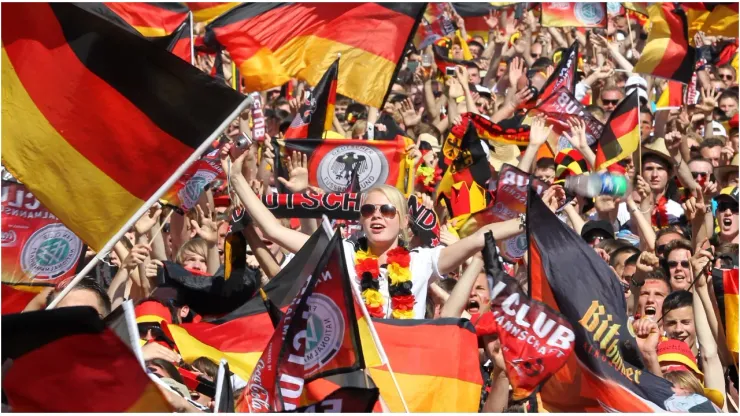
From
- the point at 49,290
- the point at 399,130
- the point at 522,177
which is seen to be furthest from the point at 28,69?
the point at 399,130

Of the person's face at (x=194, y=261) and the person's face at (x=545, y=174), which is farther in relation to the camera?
the person's face at (x=545, y=174)

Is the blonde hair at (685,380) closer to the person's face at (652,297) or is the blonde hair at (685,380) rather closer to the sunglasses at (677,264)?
the person's face at (652,297)

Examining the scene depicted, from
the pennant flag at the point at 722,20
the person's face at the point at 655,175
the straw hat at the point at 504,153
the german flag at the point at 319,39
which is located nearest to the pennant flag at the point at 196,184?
the german flag at the point at 319,39

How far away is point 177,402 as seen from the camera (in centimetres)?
463

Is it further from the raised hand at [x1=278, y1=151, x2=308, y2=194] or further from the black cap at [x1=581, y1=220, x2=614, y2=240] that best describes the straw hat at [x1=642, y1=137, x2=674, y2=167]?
the raised hand at [x1=278, y1=151, x2=308, y2=194]

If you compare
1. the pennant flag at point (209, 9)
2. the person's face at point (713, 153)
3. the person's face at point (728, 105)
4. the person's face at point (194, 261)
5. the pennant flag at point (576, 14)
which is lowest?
the person's face at point (728, 105)

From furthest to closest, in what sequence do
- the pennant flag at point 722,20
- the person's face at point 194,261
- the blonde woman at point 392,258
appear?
the pennant flag at point 722,20, the person's face at point 194,261, the blonde woman at point 392,258

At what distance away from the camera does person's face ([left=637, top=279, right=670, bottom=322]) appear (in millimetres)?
6555

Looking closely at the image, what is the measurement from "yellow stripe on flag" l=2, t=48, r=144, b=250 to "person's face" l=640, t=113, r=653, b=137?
5.97 meters

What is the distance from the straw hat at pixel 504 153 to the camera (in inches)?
400

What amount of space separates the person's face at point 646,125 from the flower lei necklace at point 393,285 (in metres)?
4.81

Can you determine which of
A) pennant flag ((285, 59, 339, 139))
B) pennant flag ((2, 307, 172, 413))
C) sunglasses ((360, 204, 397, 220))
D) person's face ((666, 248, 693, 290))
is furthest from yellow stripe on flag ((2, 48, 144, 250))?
pennant flag ((285, 59, 339, 139))

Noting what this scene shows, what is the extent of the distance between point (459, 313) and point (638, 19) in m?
11.6

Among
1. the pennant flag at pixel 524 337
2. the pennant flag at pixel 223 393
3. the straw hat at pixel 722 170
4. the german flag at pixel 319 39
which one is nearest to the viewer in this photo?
the pennant flag at pixel 223 393
